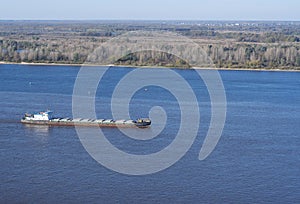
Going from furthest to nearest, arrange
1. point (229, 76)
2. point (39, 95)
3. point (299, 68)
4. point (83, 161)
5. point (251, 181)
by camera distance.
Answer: point (299, 68) → point (229, 76) → point (39, 95) → point (83, 161) → point (251, 181)

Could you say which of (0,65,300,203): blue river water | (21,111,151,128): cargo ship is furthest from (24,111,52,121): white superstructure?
(0,65,300,203): blue river water

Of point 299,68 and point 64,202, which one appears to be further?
point 299,68

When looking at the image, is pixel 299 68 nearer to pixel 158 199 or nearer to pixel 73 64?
pixel 73 64


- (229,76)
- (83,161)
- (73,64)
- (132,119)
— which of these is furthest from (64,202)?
(73,64)

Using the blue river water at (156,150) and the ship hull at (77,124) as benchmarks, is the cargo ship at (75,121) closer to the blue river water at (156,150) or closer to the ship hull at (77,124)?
the ship hull at (77,124)

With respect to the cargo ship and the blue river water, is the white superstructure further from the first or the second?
the blue river water

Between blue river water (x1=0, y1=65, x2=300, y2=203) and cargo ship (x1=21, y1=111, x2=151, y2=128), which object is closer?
blue river water (x1=0, y1=65, x2=300, y2=203)

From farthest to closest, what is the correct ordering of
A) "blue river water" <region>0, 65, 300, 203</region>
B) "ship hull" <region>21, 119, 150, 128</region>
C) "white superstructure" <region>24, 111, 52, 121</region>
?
"white superstructure" <region>24, 111, 52, 121</region>, "ship hull" <region>21, 119, 150, 128</region>, "blue river water" <region>0, 65, 300, 203</region>

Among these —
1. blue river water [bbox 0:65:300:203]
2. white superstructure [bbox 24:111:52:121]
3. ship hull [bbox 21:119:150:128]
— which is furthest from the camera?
white superstructure [bbox 24:111:52:121]
